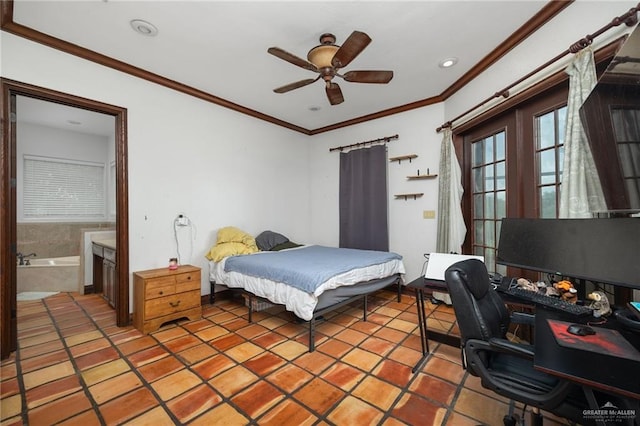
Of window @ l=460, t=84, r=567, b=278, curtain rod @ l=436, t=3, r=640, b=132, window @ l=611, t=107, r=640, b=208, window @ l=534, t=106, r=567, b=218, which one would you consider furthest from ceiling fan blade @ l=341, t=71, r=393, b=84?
window @ l=611, t=107, r=640, b=208

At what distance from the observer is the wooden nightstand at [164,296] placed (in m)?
2.67

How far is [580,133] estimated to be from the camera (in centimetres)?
176

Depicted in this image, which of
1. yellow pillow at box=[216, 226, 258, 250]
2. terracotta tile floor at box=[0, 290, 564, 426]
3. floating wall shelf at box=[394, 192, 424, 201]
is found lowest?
terracotta tile floor at box=[0, 290, 564, 426]

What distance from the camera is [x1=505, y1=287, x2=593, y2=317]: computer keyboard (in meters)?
→ 1.44

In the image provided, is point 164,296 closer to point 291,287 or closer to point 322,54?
point 291,287

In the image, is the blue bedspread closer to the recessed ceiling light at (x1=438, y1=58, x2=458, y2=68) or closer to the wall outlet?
the wall outlet

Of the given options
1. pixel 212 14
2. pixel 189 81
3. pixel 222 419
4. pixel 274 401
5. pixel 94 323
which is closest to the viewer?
Result: pixel 222 419

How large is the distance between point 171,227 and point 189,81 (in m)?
1.81

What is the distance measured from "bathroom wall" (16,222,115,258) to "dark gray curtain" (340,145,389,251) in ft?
14.2

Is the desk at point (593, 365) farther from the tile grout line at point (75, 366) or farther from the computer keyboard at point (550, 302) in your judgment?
the tile grout line at point (75, 366)

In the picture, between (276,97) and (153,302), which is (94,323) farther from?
(276,97)

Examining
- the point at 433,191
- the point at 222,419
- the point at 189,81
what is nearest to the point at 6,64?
the point at 189,81

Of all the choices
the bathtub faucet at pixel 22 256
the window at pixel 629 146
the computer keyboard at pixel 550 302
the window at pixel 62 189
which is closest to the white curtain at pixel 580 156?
the window at pixel 629 146

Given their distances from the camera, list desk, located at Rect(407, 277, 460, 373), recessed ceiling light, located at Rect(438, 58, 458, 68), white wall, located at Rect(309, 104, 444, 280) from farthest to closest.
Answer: white wall, located at Rect(309, 104, 444, 280), recessed ceiling light, located at Rect(438, 58, 458, 68), desk, located at Rect(407, 277, 460, 373)
